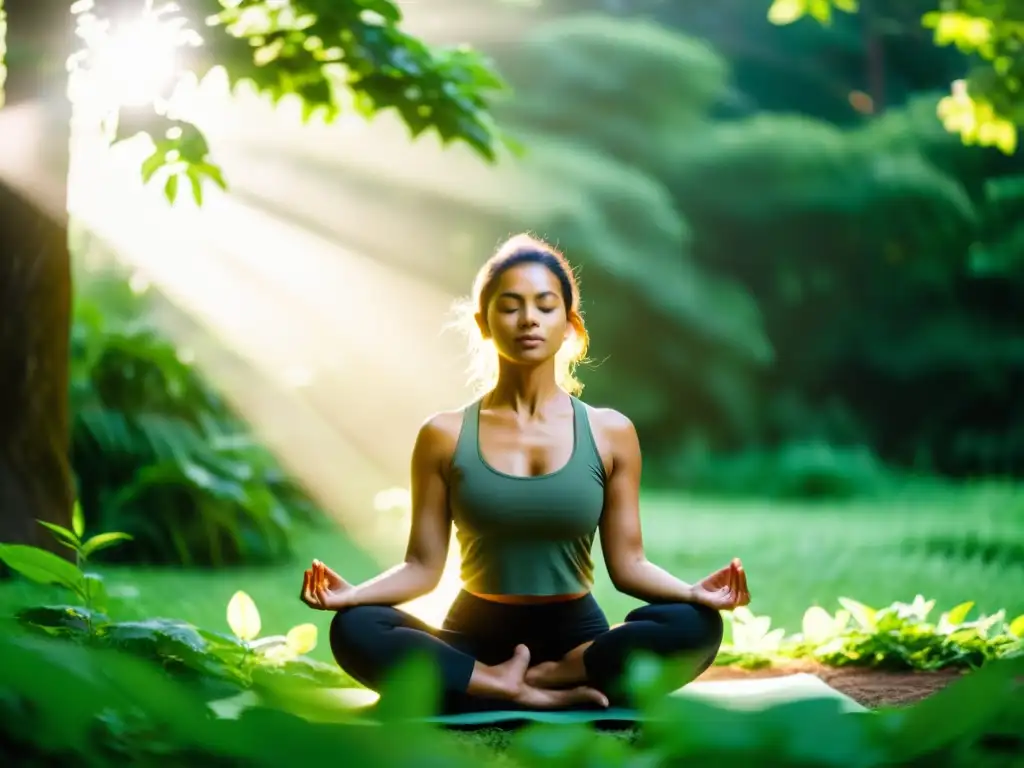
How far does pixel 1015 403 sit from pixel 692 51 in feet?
21.1

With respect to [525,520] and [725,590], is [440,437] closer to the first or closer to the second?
[525,520]

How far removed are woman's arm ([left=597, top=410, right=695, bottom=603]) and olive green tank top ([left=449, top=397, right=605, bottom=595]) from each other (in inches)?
2.1

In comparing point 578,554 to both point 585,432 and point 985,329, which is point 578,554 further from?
point 985,329

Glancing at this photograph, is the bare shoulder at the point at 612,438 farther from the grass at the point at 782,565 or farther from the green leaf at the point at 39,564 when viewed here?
the green leaf at the point at 39,564

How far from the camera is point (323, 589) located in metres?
2.39

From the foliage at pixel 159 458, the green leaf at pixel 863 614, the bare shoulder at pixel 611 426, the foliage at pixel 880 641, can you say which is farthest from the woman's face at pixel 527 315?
the foliage at pixel 159 458

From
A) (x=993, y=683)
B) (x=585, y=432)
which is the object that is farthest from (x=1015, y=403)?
(x=993, y=683)

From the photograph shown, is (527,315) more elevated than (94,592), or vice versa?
(527,315)

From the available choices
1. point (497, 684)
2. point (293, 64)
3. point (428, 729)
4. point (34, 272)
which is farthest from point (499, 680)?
point (293, 64)

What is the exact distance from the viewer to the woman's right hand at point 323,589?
2354 mm

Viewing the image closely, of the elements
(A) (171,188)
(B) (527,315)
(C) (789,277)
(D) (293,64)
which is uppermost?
(C) (789,277)

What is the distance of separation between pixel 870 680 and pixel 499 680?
1303 millimetres

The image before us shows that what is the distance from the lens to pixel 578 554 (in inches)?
101

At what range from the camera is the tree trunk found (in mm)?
3695
